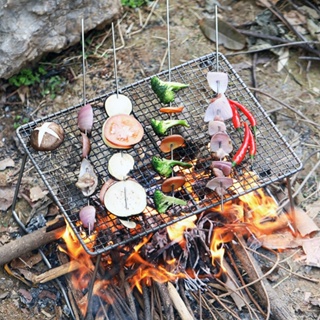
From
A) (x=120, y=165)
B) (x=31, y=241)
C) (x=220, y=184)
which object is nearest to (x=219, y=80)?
(x=220, y=184)

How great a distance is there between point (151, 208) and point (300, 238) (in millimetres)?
1181

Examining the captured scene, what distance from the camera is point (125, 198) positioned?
3779 millimetres

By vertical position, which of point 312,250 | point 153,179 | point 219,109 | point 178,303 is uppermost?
point 219,109

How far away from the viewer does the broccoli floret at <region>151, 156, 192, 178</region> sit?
3.91m

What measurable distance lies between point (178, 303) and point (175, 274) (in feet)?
0.64

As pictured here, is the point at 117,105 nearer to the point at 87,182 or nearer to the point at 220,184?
the point at 87,182

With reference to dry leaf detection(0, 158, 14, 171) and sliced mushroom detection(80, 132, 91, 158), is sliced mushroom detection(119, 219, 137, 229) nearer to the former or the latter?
sliced mushroom detection(80, 132, 91, 158)

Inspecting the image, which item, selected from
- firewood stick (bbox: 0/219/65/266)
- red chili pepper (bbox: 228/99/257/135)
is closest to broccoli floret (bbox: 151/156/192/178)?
red chili pepper (bbox: 228/99/257/135)

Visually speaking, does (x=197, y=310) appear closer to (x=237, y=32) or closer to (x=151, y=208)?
(x=151, y=208)

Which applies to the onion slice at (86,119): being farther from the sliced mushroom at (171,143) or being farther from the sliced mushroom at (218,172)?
the sliced mushroom at (218,172)

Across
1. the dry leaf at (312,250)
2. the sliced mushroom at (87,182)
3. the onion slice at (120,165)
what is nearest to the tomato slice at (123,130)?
the onion slice at (120,165)

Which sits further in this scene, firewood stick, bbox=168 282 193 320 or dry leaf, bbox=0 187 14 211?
dry leaf, bbox=0 187 14 211

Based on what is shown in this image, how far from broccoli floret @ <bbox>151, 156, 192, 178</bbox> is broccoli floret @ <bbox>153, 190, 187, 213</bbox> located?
0.18 meters

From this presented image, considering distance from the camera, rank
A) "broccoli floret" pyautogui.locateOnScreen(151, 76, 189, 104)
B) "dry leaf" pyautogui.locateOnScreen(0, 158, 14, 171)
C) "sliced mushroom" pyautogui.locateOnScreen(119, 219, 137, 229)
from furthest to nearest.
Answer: "dry leaf" pyautogui.locateOnScreen(0, 158, 14, 171)
"broccoli floret" pyautogui.locateOnScreen(151, 76, 189, 104)
"sliced mushroom" pyautogui.locateOnScreen(119, 219, 137, 229)
